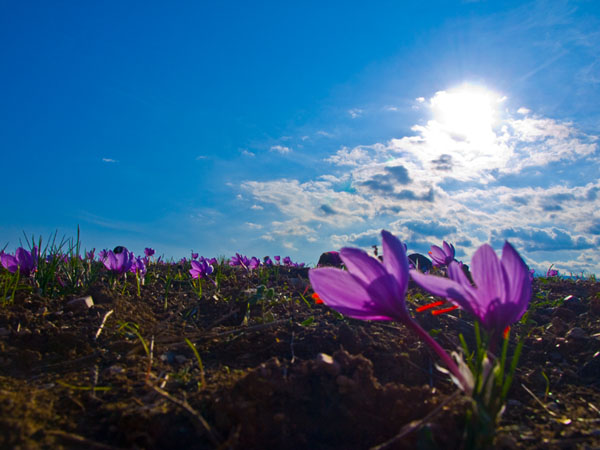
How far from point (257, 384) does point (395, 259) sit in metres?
0.69

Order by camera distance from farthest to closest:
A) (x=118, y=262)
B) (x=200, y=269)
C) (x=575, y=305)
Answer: (x=200, y=269) → (x=575, y=305) → (x=118, y=262)

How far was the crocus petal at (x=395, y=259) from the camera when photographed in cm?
147

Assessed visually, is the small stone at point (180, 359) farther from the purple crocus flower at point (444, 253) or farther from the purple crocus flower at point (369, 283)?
the purple crocus flower at point (444, 253)

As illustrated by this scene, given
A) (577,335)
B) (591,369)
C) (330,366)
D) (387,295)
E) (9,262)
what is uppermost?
(9,262)

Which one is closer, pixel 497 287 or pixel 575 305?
pixel 497 287

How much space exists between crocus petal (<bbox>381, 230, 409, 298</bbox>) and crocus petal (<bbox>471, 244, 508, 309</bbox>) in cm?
23

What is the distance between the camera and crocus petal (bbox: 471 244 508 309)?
1.44 m

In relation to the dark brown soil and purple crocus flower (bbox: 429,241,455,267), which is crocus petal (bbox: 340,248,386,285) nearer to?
the dark brown soil

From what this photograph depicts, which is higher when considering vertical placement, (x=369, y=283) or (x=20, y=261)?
(x=20, y=261)

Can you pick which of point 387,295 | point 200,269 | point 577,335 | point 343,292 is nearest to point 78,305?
point 200,269

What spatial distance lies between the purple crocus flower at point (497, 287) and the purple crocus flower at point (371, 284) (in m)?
0.14

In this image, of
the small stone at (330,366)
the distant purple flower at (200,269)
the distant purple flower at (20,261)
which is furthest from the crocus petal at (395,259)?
the distant purple flower at (20,261)

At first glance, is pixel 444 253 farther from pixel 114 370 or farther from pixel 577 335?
pixel 114 370

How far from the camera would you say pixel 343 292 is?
1530mm
